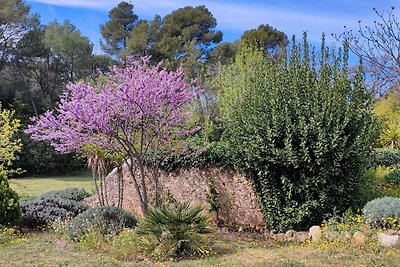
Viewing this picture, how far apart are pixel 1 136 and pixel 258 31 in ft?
78.2

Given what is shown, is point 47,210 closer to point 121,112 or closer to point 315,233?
point 121,112

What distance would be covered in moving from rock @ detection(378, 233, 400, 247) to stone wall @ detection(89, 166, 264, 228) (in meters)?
3.33

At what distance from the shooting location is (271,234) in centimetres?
893

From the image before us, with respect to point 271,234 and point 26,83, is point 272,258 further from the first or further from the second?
point 26,83

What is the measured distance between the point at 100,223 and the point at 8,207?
213 centimetres

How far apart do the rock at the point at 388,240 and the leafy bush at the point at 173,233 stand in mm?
2604

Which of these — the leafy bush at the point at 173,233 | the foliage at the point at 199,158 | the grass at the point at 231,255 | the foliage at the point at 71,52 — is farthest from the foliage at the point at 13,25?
the leafy bush at the point at 173,233

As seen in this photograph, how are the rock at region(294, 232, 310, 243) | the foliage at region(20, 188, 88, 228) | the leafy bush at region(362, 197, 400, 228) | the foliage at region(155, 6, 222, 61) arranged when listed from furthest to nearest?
the foliage at region(155, 6, 222, 61)
the foliage at region(20, 188, 88, 228)
the rock at region(294, 232, 310, 243)
the leafy bush at region(362, 197, 400, 228)

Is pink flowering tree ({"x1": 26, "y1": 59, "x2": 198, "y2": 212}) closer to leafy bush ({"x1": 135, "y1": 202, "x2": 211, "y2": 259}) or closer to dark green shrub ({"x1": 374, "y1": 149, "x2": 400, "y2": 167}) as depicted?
leafy bush ({"x1": 135, "y1": 202, "x2": 211, "y2": 259})

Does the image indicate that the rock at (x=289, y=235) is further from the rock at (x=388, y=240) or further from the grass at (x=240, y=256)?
the rock at (x=388, y=240)

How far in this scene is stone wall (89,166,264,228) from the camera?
9922 mm

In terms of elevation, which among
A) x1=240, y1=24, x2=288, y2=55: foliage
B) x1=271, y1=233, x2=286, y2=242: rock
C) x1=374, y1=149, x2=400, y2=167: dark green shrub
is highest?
x1=240, y1=24, x2=288, y2=55: foliage

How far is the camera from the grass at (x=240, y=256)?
6023 millimetres

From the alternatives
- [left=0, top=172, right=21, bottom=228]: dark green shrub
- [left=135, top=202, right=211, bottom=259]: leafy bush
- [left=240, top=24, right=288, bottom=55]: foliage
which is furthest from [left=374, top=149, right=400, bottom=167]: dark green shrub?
[left=240, top=24, right=288, bottom=55]: foliage
